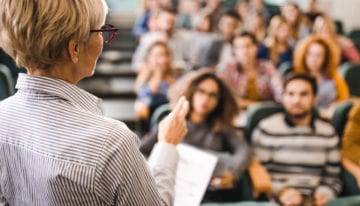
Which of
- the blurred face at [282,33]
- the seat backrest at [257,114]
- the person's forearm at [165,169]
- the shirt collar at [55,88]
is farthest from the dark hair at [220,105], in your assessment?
the blurred face at [282,33]

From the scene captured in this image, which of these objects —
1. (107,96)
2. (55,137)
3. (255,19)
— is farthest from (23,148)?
(255,19)

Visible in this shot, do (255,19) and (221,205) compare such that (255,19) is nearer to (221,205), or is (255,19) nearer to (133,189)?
(221,205)

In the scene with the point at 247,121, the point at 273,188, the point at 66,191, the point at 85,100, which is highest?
the point at 85,100

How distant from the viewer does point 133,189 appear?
69 cm

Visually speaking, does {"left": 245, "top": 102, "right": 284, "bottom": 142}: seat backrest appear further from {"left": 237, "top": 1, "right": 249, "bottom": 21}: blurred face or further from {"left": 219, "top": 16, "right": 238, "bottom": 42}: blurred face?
{"left": 237, "top": 1, "right": 249, "bottom": 21}: blurred face

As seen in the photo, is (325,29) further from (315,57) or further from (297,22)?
(315,57)

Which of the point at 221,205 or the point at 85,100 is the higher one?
the point at 85,100

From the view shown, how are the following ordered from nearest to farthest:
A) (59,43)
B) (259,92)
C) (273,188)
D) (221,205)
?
1. (59,43)
2. (221,205)
3. (273,188)
4. (259,92)

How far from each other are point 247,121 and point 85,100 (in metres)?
1.61

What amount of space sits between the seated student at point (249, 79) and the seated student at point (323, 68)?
9.3 inches

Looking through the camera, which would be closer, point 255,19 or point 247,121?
point 247,121

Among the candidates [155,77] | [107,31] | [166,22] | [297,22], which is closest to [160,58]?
[155,77]

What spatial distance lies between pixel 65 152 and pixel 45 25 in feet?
0.64

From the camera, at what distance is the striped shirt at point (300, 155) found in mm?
2072
